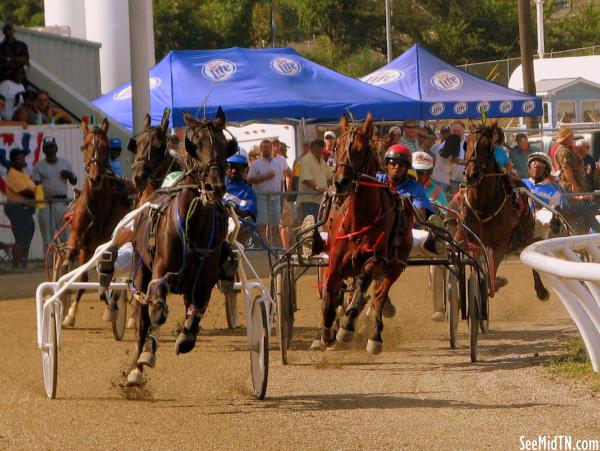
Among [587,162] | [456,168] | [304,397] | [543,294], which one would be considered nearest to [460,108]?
[587,162]

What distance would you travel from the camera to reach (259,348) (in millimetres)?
8750

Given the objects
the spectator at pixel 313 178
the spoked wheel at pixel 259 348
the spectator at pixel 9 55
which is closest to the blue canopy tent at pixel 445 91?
the spectator at pixel 313 178

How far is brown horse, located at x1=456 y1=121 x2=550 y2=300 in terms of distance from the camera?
43.7 ft

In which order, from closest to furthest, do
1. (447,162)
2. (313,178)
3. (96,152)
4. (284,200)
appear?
(96,152) → (284,200) → (313,178) → (447,162)

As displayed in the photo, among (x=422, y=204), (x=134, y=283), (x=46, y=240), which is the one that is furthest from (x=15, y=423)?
(x=46, y=240)

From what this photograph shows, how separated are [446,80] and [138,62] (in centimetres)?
653

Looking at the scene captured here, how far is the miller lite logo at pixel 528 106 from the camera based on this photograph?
23.0 m

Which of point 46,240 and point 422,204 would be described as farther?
point 46,240

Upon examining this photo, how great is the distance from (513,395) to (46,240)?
10497 millimetres

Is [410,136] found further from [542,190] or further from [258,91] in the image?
[542,190]

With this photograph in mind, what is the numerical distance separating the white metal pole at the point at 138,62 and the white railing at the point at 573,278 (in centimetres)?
1061

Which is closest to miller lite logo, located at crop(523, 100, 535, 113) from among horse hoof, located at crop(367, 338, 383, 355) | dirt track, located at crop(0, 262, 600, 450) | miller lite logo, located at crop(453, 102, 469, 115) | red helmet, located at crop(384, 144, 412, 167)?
miller lite logo, located at crop(453, 102, 469, 115)

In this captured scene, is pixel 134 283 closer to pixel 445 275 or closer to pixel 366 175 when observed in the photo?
pixel 366 175

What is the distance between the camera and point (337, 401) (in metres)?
8.69
